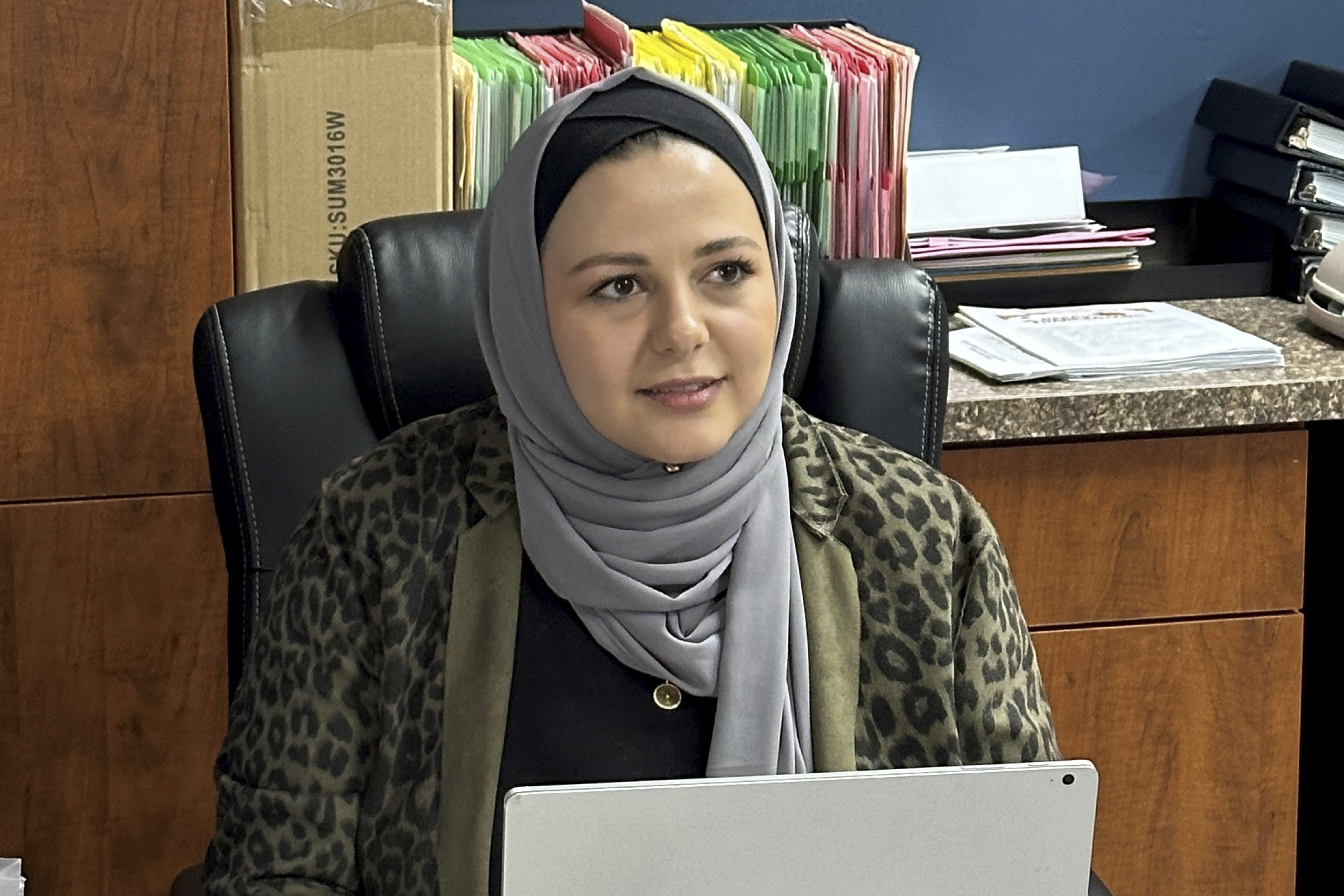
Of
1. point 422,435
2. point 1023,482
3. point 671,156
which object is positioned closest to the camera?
point 671,156

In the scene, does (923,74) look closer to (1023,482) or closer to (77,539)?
(1023,482)

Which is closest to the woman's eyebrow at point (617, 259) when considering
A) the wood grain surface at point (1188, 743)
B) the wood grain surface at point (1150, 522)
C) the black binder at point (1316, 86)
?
the wood grain surface at point (1150, 522)

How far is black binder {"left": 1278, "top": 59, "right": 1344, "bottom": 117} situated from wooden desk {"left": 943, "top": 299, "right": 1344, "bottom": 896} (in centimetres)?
41

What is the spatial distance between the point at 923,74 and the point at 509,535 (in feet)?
4.55

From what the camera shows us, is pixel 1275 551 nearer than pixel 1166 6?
Yes

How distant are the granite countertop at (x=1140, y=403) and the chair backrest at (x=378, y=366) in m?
0.39

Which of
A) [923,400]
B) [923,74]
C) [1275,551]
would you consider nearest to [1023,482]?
[1275,551]

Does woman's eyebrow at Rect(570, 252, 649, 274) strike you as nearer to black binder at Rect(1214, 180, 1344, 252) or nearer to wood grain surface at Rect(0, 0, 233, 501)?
wood grain surface at Rect(0, 0, 233, 501)

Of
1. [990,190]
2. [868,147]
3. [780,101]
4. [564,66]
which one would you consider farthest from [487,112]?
[990,190]

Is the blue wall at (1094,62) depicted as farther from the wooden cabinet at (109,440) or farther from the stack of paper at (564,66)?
the wooden cabinet at (109,440)

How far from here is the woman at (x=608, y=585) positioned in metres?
1.38

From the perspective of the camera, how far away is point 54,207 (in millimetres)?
2027

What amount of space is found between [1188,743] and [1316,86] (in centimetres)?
98

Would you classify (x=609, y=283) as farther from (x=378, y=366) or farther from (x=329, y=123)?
(x=329, y=123)
